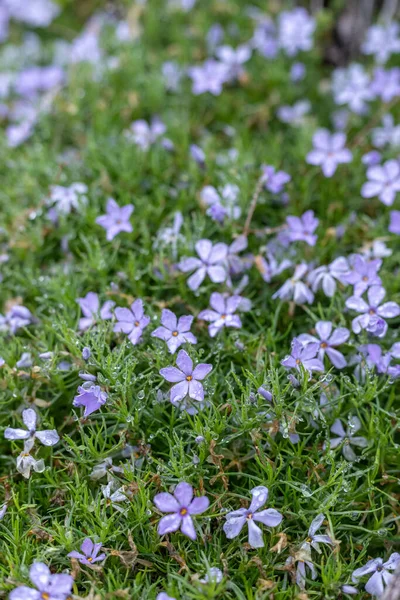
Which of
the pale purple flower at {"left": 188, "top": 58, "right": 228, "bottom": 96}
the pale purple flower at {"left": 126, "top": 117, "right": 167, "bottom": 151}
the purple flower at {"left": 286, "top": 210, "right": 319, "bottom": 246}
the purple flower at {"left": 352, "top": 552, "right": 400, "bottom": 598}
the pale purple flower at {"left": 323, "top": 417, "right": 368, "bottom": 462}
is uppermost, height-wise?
the pale purple flower at {"left": 188, "top": 58, "right": 228, "bottom": 96}

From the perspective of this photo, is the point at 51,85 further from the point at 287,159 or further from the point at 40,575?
the point at 40,575

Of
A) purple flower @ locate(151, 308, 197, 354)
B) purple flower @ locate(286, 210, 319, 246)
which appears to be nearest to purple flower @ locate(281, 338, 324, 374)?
purple flower @ locate(151, 308, 197, 354)

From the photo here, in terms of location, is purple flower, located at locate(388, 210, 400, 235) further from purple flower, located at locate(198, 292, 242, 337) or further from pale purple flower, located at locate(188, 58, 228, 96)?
pale purple flower, located at locate(188, 58, 228, 96)

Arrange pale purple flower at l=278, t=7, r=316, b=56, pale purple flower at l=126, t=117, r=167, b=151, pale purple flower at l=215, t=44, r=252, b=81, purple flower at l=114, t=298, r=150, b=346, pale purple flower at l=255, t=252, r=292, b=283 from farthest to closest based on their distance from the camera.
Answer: pale purple flower at l=278, t=7, r=316, b=56 < pale purple flower at l=215, t=44, r=252, b=81 < pale purple flower at l=126, t=117, r=167, b=151 < pale purple flower at l=255, t=252, r=292, b=283 < purple flower at l=114, t=298, r=150, b=346

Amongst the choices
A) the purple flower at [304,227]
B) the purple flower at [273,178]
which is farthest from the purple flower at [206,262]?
the purple flower at [273,178]

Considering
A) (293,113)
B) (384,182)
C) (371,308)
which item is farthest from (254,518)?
(293,113)

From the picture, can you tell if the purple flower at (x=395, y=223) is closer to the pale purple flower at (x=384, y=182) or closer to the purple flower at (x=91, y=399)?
the pale purple flower at (x=384, y=182)

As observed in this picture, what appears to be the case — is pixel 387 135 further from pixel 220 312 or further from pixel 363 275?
pixel 220 312
